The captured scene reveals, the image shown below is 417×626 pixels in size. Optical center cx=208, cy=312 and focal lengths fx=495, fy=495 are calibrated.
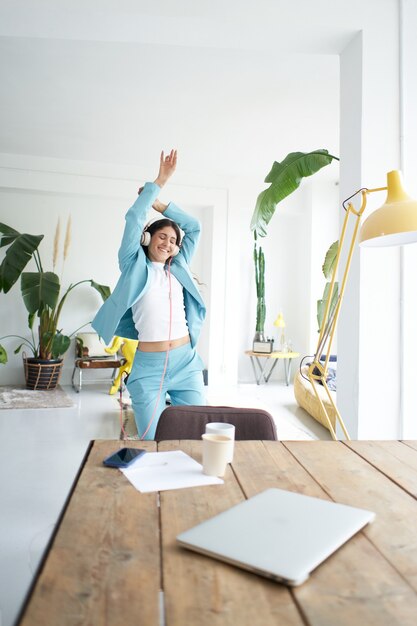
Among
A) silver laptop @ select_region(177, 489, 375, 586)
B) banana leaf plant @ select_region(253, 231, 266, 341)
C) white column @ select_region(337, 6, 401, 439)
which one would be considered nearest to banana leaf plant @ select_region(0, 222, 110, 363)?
banana leaf plant @ select_region(253, 231, 266, 341)

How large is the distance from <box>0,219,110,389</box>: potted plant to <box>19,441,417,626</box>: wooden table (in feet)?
15.3

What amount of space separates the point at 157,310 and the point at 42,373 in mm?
3871

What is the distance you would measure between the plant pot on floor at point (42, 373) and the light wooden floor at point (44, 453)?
272 mm

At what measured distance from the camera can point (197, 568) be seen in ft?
2.32

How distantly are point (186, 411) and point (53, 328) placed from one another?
4643mm

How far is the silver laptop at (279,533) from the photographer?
698mm

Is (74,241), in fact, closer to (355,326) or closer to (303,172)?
(303,172)

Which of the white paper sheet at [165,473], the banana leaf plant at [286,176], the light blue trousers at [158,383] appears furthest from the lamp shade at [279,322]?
the white paper sheet at [165,473]

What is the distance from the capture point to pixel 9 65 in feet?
12.9

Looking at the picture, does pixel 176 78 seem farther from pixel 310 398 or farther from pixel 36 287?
pixel 310 398

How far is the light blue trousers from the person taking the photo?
92.8 inches

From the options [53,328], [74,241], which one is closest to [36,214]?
[74,241]

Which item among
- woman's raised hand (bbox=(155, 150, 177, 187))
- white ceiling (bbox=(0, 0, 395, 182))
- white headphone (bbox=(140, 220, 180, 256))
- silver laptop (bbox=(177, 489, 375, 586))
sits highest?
white ceiling (bbox=(0, 0, 395, 182))

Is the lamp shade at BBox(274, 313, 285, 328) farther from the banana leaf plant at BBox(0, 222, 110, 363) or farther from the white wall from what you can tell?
the white wall
